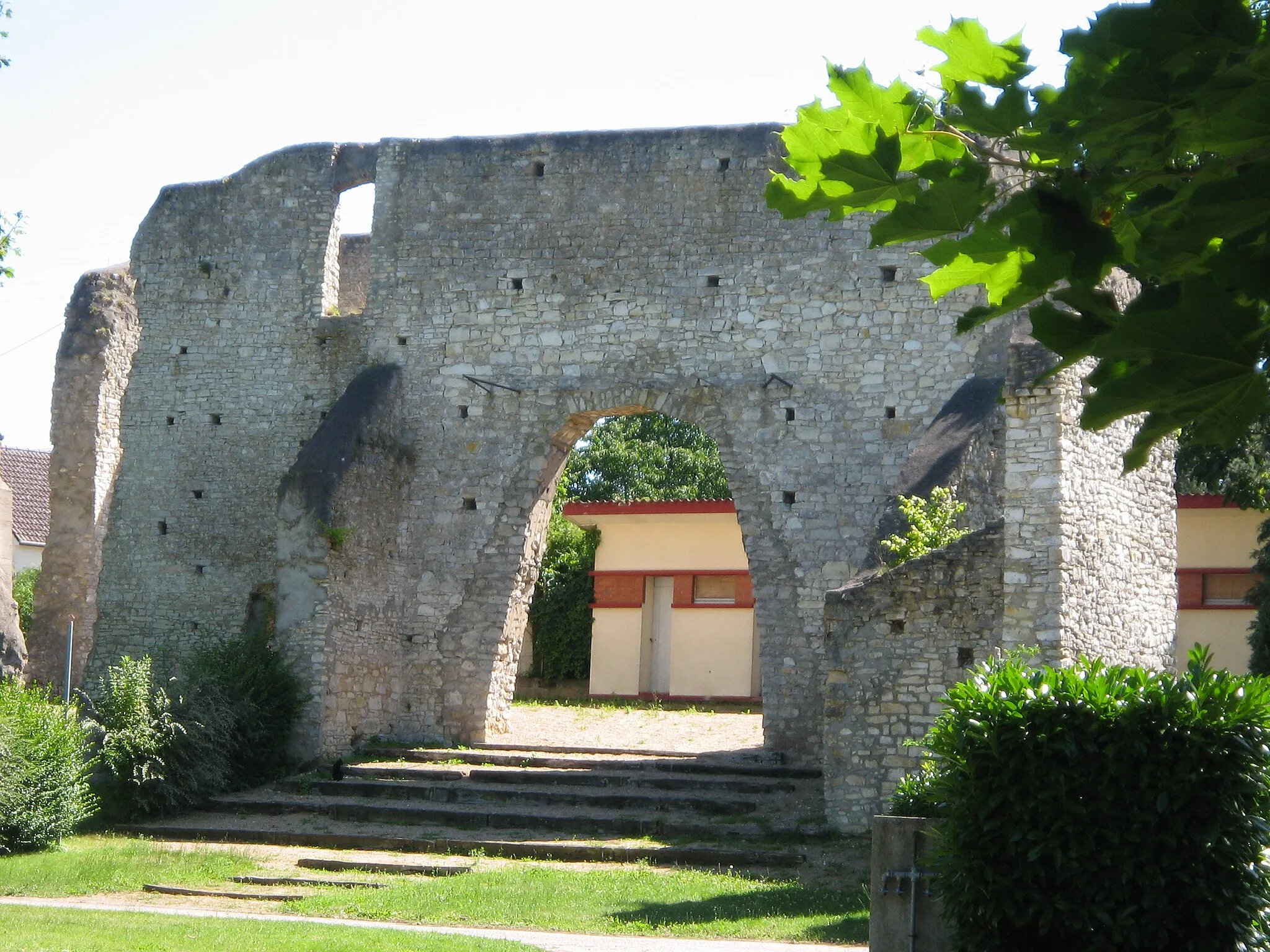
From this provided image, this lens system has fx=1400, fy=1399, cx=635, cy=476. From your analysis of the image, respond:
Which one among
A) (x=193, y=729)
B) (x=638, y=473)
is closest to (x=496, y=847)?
(x=193, y=729)

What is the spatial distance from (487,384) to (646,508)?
787 centimetres

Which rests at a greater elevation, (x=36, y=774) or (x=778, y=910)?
(x=36, y=774)

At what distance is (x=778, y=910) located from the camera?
9.55 metres

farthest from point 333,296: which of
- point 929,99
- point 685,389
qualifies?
point 929,99

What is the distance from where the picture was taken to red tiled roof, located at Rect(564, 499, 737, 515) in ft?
76.6

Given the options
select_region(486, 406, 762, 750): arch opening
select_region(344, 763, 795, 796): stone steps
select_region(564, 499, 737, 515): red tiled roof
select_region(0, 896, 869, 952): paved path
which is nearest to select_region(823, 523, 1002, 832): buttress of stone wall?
select_region(344, 763, 795, 796): stone steps

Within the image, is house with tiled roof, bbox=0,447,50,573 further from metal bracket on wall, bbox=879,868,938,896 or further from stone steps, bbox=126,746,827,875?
metal bracket on wall, bbox=879,868,938,896

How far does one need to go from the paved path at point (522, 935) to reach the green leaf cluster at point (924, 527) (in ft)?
14.3

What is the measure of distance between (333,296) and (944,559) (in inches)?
376

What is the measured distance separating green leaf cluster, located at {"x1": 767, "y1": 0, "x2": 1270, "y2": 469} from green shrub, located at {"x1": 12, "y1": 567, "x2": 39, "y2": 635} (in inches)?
1074

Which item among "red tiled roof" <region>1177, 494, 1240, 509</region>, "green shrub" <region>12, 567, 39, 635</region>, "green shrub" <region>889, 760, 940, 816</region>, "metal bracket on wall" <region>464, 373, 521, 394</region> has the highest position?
"metal bracket on wall" <region>464, 373, 521, 394</region>

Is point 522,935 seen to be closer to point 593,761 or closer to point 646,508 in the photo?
point 593,761

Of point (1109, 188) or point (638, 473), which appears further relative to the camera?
point (638, 473)

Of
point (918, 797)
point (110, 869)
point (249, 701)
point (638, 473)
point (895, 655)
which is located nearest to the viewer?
point (918, 797)
